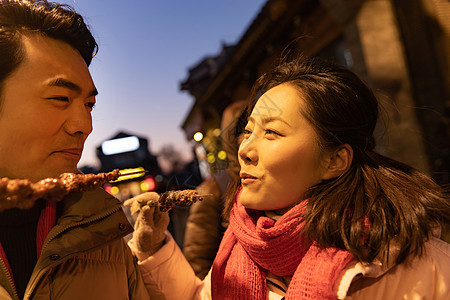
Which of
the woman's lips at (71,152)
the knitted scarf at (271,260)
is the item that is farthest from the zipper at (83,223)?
the knitted scarf at (271,260)

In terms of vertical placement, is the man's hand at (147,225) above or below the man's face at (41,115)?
below

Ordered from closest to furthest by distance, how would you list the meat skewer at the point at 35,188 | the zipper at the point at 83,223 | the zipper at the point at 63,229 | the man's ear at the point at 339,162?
the meat skewer at the point at 35,188 → the zipper at the point at 63,229 → the zipper at the point at 83,223 → the man's ear at the point at 339,162

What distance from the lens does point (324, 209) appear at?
1565 mm

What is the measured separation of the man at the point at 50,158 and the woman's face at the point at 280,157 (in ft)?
2.28

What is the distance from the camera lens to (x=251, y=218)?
5.98ft

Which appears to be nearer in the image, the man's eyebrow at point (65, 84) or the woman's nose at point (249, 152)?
the man's eyebrow at point (65, 84)

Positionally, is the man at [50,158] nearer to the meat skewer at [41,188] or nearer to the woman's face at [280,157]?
the meat skewer at [41,188]

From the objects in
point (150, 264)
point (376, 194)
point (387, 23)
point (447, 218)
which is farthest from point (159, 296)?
point (387, 23)

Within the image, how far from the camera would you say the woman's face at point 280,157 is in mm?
1615

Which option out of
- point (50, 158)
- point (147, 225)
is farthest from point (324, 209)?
point (50, 158)

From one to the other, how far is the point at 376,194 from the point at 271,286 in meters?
0.72

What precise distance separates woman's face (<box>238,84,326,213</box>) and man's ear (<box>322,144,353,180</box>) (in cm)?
4

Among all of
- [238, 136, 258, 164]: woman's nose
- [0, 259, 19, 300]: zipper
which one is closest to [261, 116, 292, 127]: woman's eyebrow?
[238, 136, 258, 164]: woman's nose

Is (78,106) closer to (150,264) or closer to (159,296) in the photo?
(150,264)
